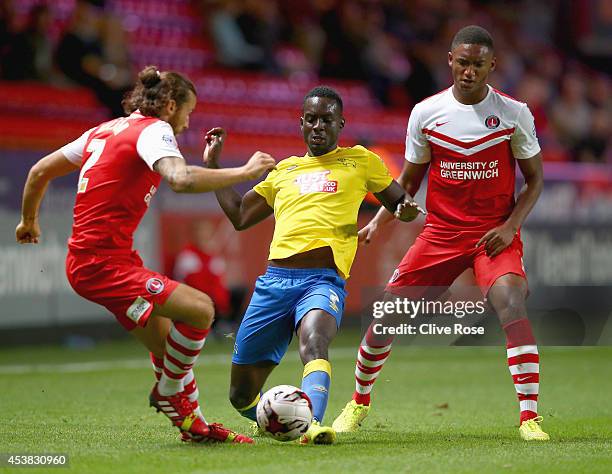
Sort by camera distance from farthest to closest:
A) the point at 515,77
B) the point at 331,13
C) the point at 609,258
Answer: the point at 515,77, the point at 331,13, the point at 609,258

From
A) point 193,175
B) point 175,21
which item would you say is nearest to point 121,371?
point 193,175

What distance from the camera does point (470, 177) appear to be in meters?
7.57

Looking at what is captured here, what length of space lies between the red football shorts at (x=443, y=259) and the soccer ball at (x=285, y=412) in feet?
5.12

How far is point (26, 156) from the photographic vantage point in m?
14.3

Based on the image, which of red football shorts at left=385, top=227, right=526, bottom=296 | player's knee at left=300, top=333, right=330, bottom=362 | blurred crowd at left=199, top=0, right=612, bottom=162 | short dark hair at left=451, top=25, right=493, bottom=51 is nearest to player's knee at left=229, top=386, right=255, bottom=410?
player's knee at left=300, top=333, right=330, bottom=362

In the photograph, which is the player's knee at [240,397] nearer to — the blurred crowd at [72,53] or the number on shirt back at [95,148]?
the number on shirt back at [95,148]

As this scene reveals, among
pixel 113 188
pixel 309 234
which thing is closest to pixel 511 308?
pixel 309 234

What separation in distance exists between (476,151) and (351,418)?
6.52 feet

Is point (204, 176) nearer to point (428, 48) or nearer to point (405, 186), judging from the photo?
point (405, 186)

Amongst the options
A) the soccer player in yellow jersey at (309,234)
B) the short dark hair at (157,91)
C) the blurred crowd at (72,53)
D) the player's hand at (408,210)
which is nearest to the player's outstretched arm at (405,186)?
the soccer player in yellow jersey at (309,234)

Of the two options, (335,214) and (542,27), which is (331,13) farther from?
(335,214)

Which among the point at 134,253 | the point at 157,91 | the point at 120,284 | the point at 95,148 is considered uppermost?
the point at 157,91

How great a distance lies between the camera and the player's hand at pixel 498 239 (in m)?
7.37

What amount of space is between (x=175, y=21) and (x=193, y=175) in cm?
1363
